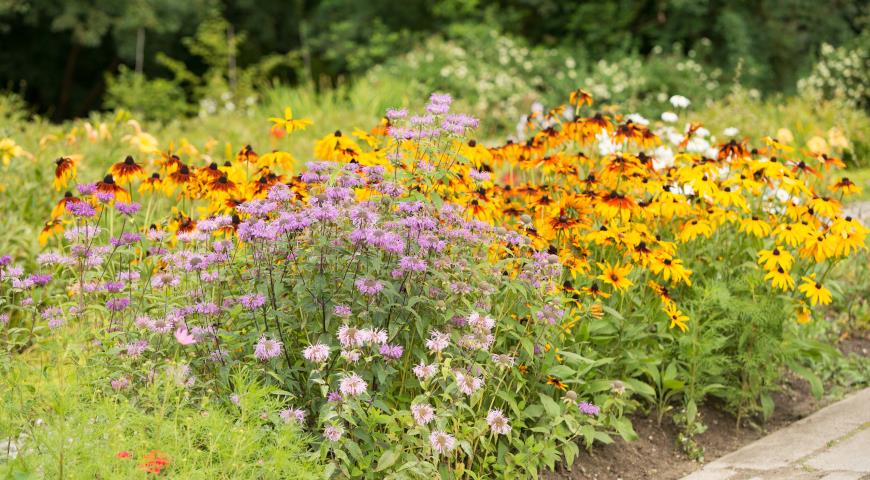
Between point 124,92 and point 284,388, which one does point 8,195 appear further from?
point 124,92

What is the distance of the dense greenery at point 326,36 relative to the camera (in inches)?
554

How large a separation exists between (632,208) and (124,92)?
36.8 ft

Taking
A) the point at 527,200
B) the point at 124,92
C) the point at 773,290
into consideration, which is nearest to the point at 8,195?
the point at 527,200

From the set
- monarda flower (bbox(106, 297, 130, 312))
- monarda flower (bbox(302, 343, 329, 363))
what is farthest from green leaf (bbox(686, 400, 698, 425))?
monarda flower (bbox(106, 297, 130, 312))

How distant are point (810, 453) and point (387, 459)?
169 centimetres

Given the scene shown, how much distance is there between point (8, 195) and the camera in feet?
18.0

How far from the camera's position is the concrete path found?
133 inches

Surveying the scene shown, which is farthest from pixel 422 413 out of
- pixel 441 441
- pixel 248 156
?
pixel 248 156

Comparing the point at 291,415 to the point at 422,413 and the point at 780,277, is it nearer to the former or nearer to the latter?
the point at 422,413

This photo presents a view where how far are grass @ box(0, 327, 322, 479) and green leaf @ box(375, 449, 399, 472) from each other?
200 mm

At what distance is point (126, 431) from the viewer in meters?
2.66

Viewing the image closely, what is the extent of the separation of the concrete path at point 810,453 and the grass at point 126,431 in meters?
1.64

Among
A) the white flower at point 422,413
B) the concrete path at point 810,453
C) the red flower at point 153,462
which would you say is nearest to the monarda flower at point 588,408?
the concrete path at point 810,453

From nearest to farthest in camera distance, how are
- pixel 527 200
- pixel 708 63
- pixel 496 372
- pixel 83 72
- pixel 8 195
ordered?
pixel 496 372 < pixel 527 200 < pixel 8 195 < pixel 708 63 < pixel 83 72
